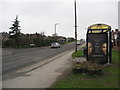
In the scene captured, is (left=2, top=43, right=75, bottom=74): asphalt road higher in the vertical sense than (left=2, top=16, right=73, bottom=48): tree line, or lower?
lower

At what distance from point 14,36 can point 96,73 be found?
4361cm

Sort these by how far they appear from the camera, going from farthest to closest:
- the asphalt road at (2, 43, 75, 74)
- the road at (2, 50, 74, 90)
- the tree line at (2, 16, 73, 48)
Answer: the tree line at (2, 16, 73, 48) → the asphalt road at (2, 43, 75, 74) → the road at (2, 50, 74, 90)

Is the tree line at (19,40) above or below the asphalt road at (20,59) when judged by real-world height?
above

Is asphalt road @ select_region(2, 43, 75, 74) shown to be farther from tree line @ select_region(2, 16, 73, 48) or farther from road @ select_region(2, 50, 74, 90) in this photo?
tree line @ select_region(2, 16, 73, 48)

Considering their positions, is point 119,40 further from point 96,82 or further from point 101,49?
point 96,82

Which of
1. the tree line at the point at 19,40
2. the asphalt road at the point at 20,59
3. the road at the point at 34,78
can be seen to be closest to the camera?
the road at the point at 34,78

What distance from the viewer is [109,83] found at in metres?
6.87

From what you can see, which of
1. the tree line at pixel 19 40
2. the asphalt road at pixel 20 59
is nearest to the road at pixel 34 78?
the asphalt road at pixel 20 59

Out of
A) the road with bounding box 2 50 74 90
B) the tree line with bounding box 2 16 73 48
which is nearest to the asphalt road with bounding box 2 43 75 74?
the road with bounding box 2 50 74 90

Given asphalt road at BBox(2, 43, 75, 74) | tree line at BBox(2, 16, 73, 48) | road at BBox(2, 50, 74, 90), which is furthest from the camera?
tree line at BBox(2, 16, 73, 48)

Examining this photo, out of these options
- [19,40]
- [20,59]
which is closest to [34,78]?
[20,59]

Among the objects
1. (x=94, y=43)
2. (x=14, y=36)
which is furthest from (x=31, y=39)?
(x=94, y=43)

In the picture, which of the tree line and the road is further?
the tree line

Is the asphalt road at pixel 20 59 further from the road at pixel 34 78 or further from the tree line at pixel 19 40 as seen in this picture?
the tree line at pixel 19 40
